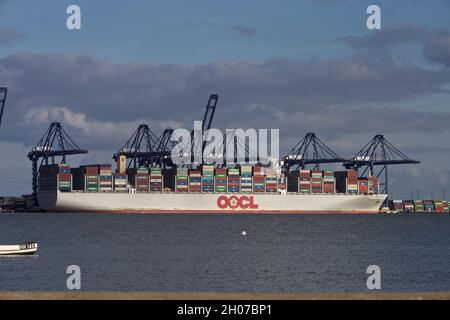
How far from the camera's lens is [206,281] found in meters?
37.7

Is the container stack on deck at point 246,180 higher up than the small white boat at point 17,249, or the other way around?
the container stack on deck at point 246,180

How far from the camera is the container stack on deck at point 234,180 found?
554 feet

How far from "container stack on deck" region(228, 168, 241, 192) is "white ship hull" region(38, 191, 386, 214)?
51.6 inches

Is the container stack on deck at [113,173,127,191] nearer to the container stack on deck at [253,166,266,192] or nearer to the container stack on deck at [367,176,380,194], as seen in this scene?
the container stack on deck at [253,166,266,192]

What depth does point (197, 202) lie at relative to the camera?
16562 centimetres

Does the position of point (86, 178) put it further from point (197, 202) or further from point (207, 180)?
point (207, 180)

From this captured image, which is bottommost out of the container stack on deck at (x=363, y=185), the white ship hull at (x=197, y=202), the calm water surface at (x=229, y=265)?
the calm water surface at (x=229, y=265)

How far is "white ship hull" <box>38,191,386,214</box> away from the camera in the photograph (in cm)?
16262

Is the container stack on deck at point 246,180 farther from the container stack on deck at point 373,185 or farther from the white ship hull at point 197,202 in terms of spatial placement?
the container stack on deck at point 373,185

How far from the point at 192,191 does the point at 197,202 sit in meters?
2.46

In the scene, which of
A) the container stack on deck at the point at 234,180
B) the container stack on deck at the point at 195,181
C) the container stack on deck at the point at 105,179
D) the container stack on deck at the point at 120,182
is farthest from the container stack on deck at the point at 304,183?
the container stack on deck at the point at 105,179

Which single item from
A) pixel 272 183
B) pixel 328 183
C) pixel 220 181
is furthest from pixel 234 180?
pixel 328 183
